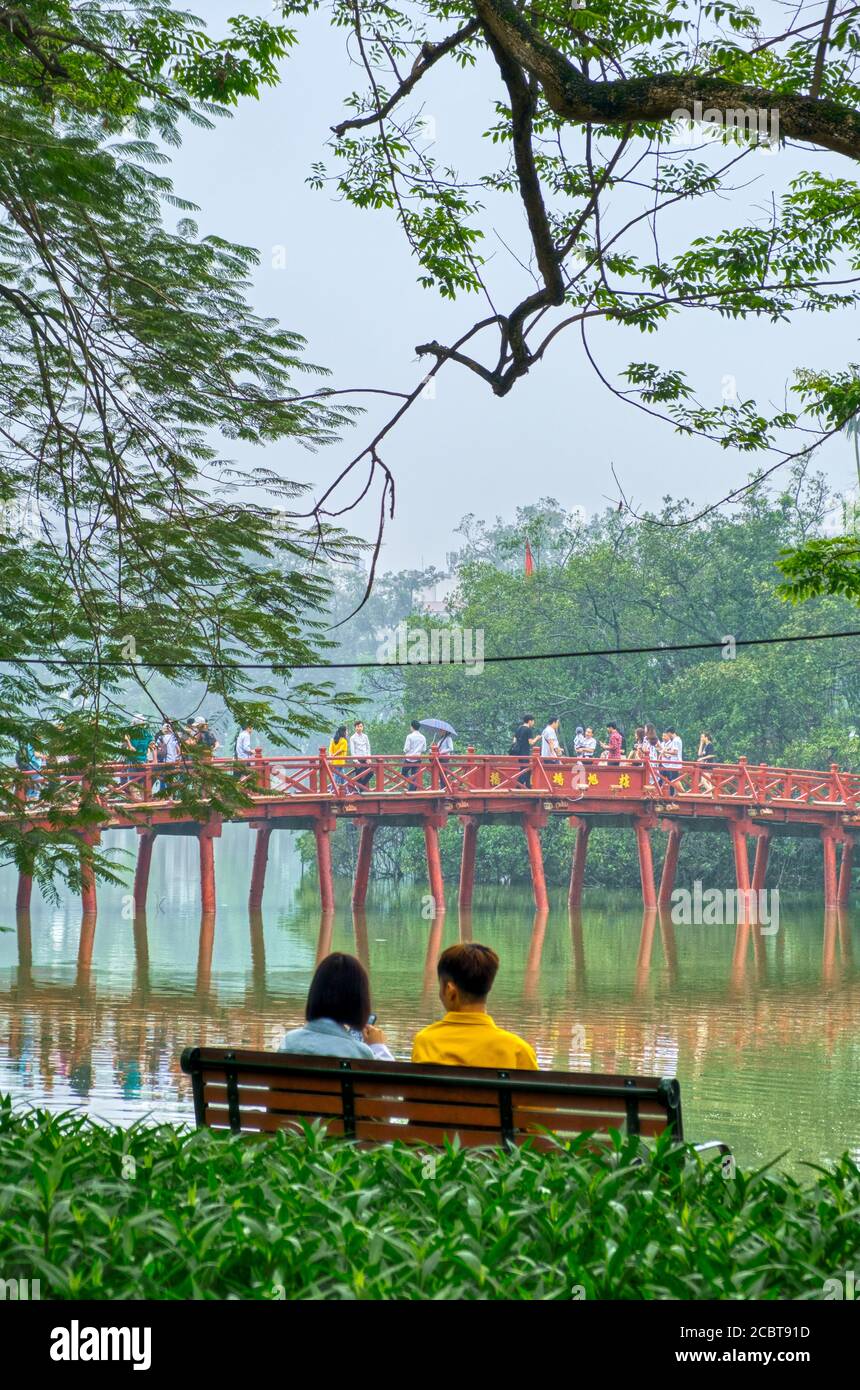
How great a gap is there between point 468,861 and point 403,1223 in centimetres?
2655

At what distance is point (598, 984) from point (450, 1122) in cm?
1385

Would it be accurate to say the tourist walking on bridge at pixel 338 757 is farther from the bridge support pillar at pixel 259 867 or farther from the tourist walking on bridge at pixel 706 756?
the tourist walking on bridge at pixel 706 756

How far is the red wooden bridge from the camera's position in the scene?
26.7 metres

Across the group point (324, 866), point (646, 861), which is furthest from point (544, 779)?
point (324, 866)

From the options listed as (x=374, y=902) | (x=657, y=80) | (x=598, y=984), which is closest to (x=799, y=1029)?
(x=598, y=984)

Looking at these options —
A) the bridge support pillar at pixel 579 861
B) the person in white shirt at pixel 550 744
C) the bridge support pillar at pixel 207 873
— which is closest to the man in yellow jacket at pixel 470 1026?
the bridge support pillar at pixel 207 873

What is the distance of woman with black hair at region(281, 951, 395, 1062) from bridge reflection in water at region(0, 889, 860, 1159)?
488 centimetres

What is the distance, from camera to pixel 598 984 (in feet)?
58.0

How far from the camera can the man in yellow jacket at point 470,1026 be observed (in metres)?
4.40

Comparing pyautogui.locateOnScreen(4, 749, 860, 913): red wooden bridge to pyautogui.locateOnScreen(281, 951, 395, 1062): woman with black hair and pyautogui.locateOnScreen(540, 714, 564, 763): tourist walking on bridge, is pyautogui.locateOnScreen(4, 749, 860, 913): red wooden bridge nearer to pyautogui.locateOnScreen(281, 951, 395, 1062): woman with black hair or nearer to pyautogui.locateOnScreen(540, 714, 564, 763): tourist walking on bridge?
pyautogui.locateOnScreen(540, 714, 564, 763): tourist walking on bridge

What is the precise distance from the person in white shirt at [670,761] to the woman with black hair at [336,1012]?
23.8 m

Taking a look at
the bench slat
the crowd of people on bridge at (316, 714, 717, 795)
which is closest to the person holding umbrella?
the crowd of people on bridge at (316, 714, 717, 795)

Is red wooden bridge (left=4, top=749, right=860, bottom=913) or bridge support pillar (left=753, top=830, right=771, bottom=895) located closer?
red wooden bridge (left=4, top=749, right=860, bottom=913)
